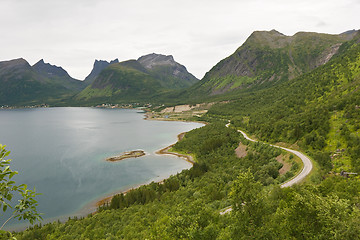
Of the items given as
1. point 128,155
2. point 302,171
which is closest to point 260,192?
point 302,171

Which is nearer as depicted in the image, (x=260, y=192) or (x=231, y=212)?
(x=260, y=192)

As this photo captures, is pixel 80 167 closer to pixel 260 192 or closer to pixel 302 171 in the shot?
pixel 302 171

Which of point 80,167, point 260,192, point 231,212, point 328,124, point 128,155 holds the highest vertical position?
point 328,124

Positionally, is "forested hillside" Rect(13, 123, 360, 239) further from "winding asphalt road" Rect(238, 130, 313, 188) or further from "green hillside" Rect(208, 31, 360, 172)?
"green hillside" Rect(208, 31, 360, 172)

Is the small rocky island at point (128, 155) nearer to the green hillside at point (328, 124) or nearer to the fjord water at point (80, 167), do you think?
the fjord water at point (80, 167)

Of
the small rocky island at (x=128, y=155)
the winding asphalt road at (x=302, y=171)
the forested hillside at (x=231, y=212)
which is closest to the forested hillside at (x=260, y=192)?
the forested hillside at (x=231, y=212)

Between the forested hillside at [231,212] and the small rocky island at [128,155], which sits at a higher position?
the forested hillside at [231,212]

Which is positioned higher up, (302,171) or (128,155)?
(302,171)

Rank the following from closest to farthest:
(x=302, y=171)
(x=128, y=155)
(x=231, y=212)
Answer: (x=231, y=212) → (x=302, y=171) → (x=128, y=155)

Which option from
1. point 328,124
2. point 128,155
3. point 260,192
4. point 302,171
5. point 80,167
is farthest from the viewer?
point 128,155

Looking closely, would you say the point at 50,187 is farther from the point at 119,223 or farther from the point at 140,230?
the point at 140,230

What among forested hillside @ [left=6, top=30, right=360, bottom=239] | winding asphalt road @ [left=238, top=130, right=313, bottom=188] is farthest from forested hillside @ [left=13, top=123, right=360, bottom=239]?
winding asphalt road @ [left=238, top=130, right=313, bottom=188]
